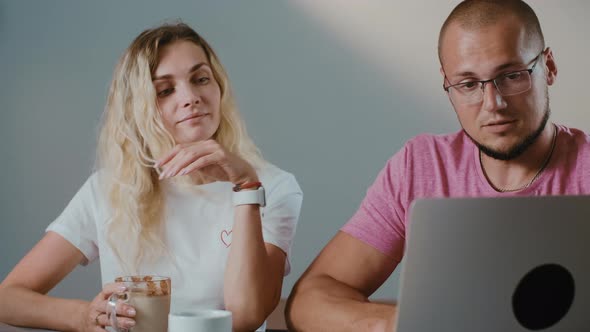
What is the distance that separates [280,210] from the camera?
1.77 m

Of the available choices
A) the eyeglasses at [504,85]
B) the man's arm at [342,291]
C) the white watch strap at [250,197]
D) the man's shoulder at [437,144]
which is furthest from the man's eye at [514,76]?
the white watch strap at [250,197]

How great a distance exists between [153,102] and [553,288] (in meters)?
1.31

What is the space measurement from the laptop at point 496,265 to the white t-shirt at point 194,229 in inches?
38.5

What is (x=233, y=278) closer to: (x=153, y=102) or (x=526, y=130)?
(x=153, y=102)

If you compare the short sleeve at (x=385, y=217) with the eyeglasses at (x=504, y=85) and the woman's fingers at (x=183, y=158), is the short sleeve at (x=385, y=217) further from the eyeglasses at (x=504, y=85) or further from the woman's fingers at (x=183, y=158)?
the woman's fingers at (x=183, y=158)

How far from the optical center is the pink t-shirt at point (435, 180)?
5.00 ft

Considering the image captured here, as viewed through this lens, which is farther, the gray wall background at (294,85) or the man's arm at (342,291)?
the gray wall background at (294,85)

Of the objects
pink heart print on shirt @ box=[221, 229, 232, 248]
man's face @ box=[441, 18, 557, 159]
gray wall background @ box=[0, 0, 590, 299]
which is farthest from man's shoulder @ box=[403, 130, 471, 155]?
gray wall background @ box=[0, 0, 590, 299]

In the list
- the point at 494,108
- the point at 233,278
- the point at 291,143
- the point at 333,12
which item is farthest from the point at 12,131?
the point at 494,108

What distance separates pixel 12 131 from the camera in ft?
8.98

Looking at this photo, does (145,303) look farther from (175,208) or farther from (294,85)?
(294,85)

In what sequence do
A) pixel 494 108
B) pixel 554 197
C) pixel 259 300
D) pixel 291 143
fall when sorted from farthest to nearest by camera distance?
pixel 291 143, pixel 259 300, pixel 494 108, pixel 554 197

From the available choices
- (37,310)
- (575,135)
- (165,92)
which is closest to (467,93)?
(575,135)

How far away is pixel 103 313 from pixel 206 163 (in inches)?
14.9
